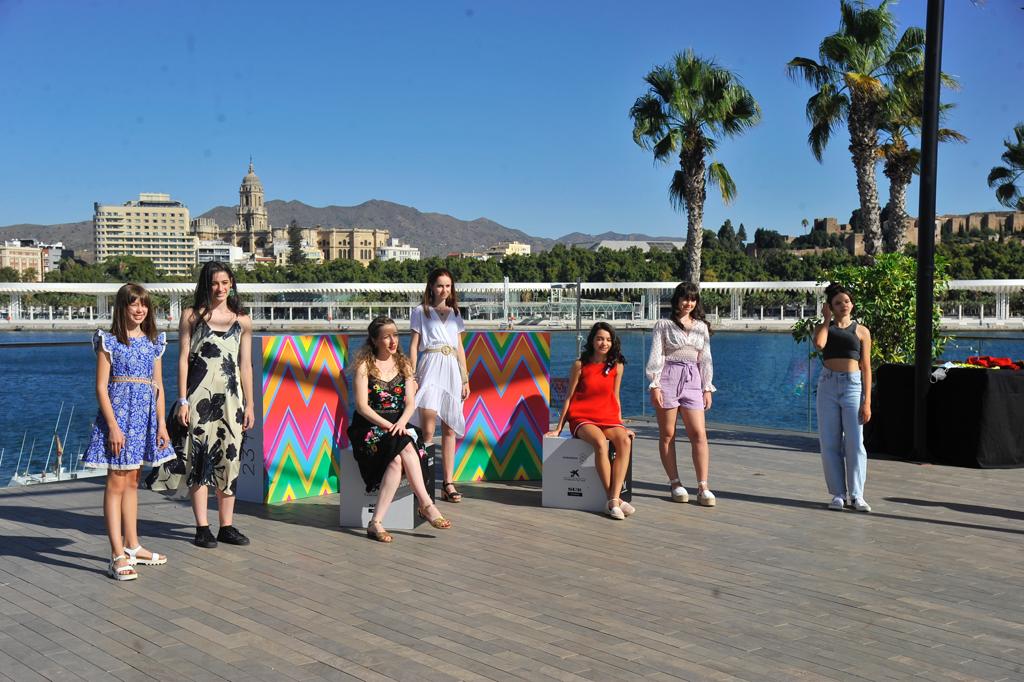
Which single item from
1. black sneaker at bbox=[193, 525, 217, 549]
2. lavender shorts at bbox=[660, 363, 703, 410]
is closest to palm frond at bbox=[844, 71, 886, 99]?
lavender shorts at bbox=[660, 363, 703, 410]

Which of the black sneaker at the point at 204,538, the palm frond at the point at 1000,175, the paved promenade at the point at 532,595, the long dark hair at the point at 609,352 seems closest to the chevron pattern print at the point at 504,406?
the paved promenade at the point at 532,595

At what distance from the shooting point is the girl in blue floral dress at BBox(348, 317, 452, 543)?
6.11 meters

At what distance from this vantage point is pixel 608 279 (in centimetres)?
14475

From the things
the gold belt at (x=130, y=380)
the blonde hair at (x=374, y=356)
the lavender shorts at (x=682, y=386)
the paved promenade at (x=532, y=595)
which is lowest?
the paved promenade at (x=532, y=595)

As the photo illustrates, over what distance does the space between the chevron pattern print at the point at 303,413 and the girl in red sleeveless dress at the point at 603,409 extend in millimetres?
1630

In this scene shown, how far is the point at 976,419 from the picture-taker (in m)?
8.87

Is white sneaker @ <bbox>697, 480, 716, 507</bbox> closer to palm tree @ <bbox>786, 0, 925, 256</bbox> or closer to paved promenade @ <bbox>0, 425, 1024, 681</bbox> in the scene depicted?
paved promenade @ <bbox>0, 425, 1024, 681</bbox>

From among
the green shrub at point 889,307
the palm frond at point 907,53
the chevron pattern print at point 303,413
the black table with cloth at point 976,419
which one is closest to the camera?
the chevron pattern print at point 303,413

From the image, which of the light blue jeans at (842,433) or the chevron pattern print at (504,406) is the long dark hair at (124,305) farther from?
the light blue jeans at (842,433)

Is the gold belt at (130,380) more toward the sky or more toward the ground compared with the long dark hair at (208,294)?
more toward the ground

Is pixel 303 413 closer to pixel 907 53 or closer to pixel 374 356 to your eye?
pixel 374 356

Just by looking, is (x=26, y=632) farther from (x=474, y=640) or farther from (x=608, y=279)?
(x=608, y=279)

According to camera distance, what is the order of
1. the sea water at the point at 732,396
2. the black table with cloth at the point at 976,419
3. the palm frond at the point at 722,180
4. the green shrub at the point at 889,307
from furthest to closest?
the palm frond at the point at 722,180
the sea water at the point at 732,396
the green shrub at the point at 889,307
the black table with cloth at the point at 976,419

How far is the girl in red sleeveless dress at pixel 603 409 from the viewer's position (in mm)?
6703
